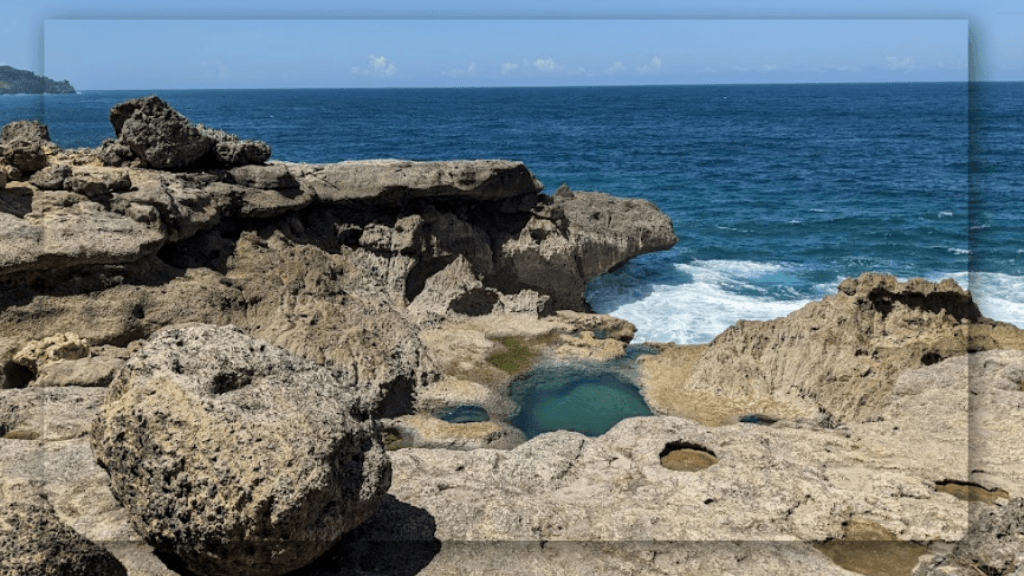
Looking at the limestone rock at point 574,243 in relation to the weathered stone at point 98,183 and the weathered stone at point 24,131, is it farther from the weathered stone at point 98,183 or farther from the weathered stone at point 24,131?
the weathered stone at point 24,131

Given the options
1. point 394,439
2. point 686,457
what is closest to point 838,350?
point 686,457

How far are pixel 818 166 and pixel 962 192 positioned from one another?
1262 centimetres

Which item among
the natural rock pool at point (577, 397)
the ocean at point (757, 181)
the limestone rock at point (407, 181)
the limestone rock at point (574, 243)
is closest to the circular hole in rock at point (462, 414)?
the natural rock pool at point (577, 397)

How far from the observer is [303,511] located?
5.64 metres

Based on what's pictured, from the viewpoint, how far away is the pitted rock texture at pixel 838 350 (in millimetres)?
13844

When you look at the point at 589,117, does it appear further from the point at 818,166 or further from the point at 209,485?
the point at 209,485

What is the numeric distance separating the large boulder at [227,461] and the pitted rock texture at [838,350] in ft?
31.9

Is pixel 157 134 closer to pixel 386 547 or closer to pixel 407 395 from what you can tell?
pixel 407 395

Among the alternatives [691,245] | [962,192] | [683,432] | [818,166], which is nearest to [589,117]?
[818,166]

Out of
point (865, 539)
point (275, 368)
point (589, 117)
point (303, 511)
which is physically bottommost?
point (865, 539)

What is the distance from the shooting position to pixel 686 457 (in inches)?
373

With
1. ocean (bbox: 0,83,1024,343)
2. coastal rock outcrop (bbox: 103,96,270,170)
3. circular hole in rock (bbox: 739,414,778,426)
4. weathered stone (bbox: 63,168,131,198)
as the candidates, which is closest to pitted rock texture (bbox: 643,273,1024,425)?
circular hole in rock (bbox: 739,414,778,426)

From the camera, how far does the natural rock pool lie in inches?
584

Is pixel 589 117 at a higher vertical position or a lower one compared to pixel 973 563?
higher
